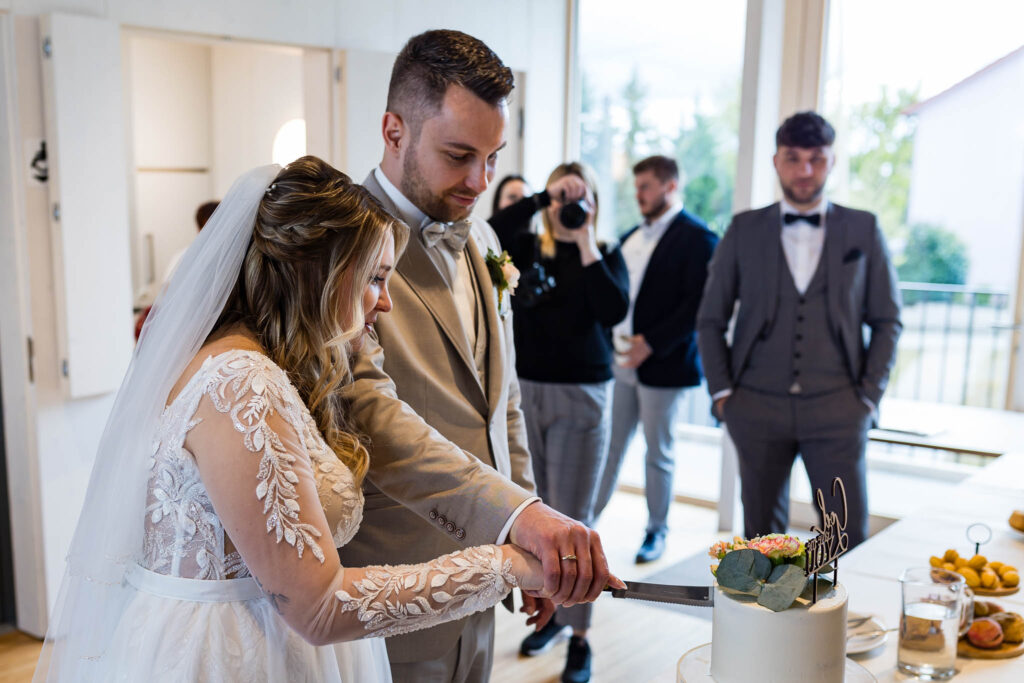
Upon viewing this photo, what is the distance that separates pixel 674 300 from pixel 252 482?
3.14m

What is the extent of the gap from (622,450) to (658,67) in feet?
6.71

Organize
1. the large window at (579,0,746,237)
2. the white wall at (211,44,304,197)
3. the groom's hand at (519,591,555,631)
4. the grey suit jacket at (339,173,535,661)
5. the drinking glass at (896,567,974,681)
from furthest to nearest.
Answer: the white wall at (211,44,304,197) → the large window at (579,0,746,237) → the groom's hand at (519,591,555,631) → the drinking glass at (896,567,974,681) → the grey suit jacket at (339,173,535,661)

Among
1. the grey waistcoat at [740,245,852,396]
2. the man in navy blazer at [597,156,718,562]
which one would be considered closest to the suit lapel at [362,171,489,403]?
the grey waistcoat at [740,245,852,396]

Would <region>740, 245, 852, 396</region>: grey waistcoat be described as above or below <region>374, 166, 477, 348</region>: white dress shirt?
below

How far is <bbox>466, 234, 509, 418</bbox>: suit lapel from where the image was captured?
1.79m

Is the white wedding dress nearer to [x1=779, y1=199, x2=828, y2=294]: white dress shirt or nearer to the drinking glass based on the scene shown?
the drinking glass

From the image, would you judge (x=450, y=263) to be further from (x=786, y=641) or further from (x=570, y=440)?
(x=570, y=440)

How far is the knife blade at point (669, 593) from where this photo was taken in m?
1.36

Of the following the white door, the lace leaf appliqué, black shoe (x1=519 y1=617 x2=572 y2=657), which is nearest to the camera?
the lace leaf appliqué

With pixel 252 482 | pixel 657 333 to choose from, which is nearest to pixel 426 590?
pixel 252 482

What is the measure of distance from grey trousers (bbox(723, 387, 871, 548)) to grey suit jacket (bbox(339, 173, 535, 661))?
1.55 meters

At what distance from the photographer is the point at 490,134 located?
1663mm

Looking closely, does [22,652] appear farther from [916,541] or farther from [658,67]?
[658,67]

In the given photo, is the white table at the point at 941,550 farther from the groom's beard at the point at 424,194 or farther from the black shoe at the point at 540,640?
the black shoe at the point at 540,640
